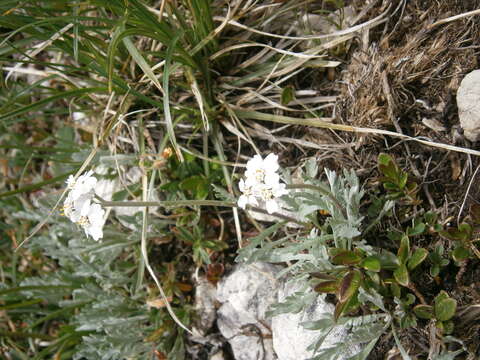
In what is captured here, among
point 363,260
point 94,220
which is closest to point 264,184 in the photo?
point 363,260

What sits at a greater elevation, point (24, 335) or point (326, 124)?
point (326, 124)

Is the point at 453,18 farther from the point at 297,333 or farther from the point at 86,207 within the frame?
the point at 86,207

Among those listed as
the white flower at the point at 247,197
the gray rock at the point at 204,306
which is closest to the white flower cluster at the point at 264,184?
the white flower at the point at 247,197

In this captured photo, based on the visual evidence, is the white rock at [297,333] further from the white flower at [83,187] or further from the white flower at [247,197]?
the white flower at [83,187]

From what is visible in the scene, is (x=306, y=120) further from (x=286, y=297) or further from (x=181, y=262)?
(x=181, y=262)

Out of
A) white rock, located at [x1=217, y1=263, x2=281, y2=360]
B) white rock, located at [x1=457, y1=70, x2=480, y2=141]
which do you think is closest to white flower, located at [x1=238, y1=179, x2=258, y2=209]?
white rock, located at [x1=217, y1=263, x2=281, y2=360]

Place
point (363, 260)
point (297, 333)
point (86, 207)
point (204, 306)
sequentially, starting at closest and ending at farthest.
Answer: point (86, 207)
point (363, 260)
point (297, 333)
point (204, 306)
